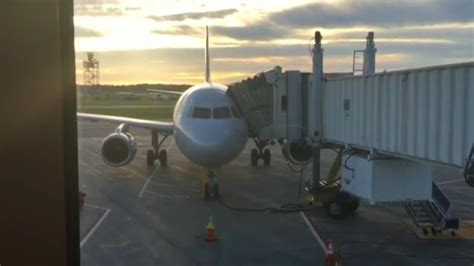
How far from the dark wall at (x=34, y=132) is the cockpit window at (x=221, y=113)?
15838 millimetres

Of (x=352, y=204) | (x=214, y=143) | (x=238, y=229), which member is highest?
(x=214, y=143)

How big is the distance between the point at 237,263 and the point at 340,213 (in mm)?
5071

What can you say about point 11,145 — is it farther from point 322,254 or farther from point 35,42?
point 322,254

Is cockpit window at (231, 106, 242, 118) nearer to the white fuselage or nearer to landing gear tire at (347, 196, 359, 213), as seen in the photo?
the white fuselage

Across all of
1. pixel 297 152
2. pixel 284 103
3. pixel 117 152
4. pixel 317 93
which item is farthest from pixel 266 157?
pixel 317 93

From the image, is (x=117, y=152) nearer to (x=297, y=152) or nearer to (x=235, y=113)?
(x=235, y=113)

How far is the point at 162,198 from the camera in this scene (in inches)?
748

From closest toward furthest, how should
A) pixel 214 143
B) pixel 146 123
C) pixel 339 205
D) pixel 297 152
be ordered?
pixel 339 205 → pixel 214 143 → pixel 297 152 → pixel 146 123

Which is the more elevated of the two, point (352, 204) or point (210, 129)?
point (210, 129)

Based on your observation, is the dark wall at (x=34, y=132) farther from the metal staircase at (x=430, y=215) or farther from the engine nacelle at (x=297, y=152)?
the engine nacelle at (x=297, y=152)

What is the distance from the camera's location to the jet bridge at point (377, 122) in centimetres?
941

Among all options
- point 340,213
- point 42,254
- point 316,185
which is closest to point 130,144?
point 316,185

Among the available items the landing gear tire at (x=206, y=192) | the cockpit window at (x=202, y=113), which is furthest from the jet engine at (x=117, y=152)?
the landing gear tire at (x=206, y=192)

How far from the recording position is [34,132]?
248cm
